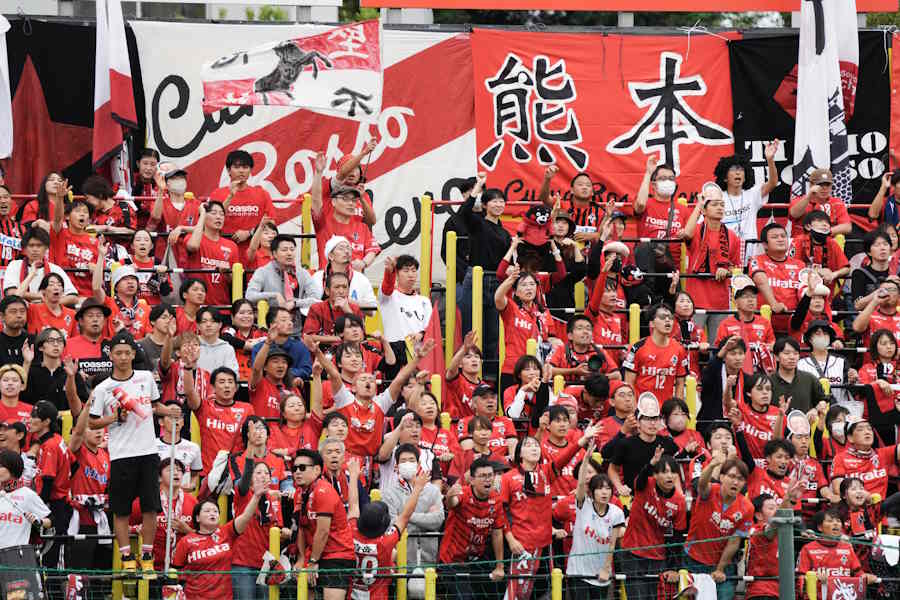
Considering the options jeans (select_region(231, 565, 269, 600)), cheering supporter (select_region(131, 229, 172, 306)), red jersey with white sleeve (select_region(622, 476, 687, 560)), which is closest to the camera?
jeans (select_region(231, 565, 269, 600))

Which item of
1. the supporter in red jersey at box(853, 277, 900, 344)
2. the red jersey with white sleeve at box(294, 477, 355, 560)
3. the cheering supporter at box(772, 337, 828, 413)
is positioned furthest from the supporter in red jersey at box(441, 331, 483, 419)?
the supporter in red jersey at box(853, 277, 900, 344)

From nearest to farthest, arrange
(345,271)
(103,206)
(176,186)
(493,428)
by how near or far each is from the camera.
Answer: (493,428)
(345,271)
(103,206)
(176,186)

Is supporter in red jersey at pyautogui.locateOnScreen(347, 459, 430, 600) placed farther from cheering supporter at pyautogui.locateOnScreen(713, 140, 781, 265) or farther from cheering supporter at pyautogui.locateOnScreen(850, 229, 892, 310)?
cheering supporter at pyautogui.locateOnScreen(850, 229, 892, 310)

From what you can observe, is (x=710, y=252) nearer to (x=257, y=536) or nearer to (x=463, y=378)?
(x=463, y=378)

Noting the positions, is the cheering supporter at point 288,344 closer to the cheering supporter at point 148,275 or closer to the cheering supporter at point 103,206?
the cheering supporter at point 148,275

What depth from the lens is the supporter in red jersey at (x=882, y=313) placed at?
14438 mm

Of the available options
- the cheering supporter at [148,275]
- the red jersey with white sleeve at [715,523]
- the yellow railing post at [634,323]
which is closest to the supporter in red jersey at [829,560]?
the red jersey with white sleeve at [715,523]

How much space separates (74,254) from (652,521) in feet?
17.1

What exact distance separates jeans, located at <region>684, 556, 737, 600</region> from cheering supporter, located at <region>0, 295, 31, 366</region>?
5005 mm

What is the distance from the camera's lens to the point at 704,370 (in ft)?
45.3

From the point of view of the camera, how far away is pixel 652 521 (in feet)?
40.1

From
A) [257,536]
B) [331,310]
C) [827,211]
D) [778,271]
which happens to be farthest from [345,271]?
[827,211]

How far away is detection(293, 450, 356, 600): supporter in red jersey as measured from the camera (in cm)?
1139

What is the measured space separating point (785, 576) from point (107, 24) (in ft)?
31.1
